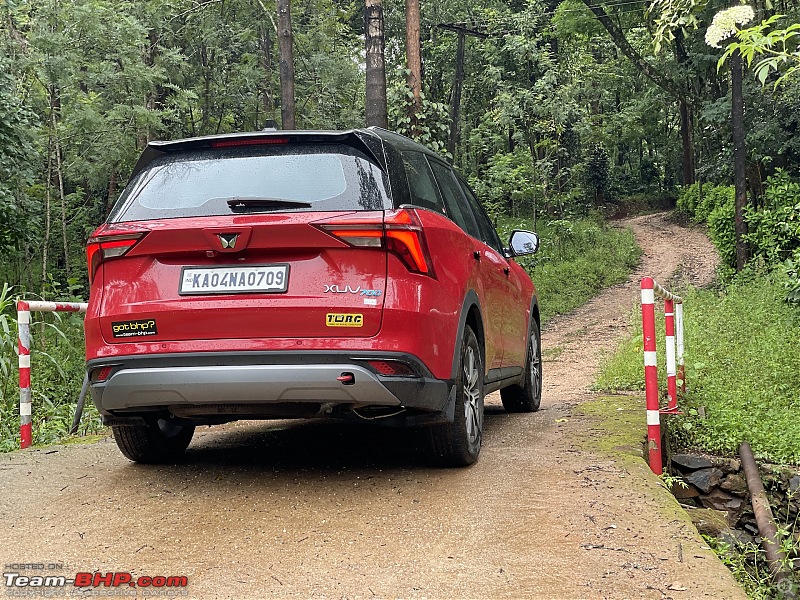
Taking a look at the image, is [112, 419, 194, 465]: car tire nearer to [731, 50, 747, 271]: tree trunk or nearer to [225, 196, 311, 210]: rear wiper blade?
[225, 196, 311, 210]: rear wiper blade

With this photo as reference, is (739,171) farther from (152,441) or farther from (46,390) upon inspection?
(152,441)

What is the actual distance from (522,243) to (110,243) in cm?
352

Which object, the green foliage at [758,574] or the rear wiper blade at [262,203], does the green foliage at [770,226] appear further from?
the rear wiper blade at [262,203]

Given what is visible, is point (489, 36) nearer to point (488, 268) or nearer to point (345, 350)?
point (488, 268)

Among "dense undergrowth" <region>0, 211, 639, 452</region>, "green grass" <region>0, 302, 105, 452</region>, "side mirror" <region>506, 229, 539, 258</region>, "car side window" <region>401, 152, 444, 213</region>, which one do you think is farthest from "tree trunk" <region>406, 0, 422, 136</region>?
"car side window" <region>401, 152, 444, 213</region>

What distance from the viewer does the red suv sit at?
4301 millimetres

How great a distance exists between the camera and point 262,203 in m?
4.50

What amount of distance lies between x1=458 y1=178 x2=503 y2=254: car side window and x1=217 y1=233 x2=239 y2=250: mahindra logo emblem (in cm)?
249

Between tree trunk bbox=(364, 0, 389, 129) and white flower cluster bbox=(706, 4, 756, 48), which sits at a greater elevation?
tree trunk bbox=(364, 0, 389, 129)

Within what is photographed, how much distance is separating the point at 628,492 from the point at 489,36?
27191 mm

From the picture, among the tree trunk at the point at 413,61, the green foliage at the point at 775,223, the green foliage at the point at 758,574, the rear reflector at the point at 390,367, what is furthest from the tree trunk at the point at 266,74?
the green foliage at the point at 758,574

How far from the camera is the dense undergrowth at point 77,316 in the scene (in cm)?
777

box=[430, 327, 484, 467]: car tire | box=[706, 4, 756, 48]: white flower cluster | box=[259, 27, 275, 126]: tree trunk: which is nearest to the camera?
box=[430, 327, 484, 467]: car tire

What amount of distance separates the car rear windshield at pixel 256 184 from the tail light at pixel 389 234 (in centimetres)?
13
